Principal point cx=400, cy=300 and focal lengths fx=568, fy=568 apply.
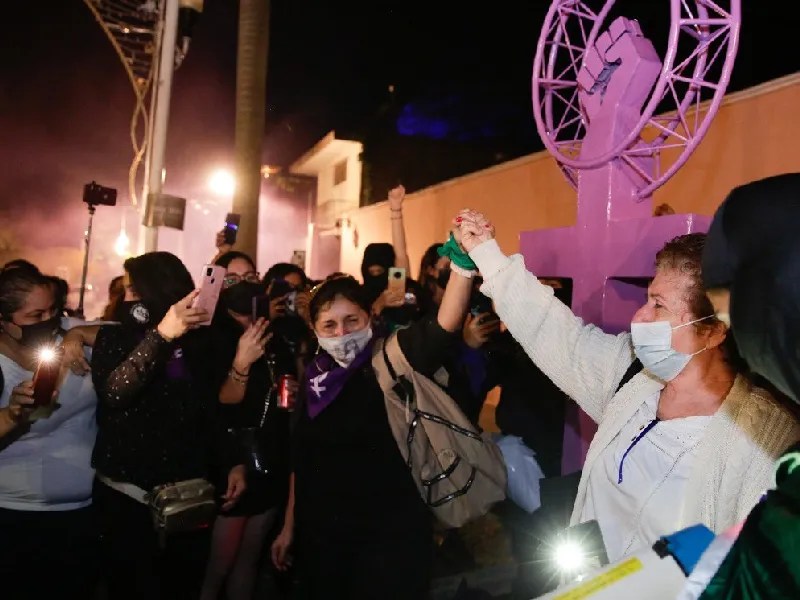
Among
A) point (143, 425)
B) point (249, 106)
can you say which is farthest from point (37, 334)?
point (249, 106)

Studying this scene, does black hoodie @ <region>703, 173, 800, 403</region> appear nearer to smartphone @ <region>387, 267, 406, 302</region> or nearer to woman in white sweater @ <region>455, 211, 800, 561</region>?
woman in white sweater @ <region>455, 211, 800, 561</region>

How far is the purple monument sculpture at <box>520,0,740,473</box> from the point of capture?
2199 millimetres

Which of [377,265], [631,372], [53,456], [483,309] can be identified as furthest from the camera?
[377,265]

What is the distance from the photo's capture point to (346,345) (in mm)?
2725

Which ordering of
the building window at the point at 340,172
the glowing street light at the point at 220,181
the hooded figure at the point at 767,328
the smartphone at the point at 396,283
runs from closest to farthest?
1. the hooded figure at the point at 767,328
2. the smartphone at the point at 396,283
3. the building window at the point at 340,172
4. the glowing street light at the point at 220,181

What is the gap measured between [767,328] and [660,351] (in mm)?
966

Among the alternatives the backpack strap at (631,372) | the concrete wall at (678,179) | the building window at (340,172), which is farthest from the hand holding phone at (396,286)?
the building window at (340,172)

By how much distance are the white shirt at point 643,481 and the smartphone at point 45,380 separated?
226 cm

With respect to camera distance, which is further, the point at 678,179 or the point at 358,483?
the point at 678,179

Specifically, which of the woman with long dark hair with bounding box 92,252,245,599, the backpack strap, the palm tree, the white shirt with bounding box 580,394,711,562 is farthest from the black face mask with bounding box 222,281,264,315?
the palm tree

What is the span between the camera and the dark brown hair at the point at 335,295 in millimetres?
2809

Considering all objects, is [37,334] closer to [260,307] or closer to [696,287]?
[260,307]

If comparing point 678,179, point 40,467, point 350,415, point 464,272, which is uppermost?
point 678,179

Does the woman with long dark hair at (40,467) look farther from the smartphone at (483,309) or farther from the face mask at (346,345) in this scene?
the smartphone at (483,309)
